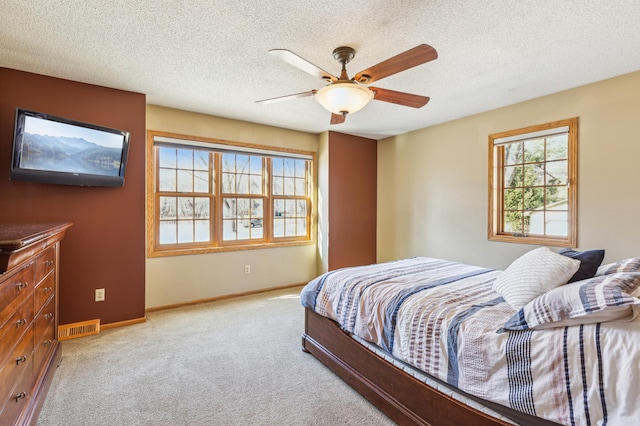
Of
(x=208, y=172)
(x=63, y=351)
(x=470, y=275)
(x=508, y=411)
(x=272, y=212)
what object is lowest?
(x=63, y=351)

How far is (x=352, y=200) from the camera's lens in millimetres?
5223

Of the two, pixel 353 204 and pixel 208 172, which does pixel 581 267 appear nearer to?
pixel 353 204

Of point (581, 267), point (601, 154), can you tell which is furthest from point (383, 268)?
point (601, 154)

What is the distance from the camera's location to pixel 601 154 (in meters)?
2.99

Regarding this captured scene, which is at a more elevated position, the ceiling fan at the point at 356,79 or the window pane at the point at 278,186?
the ceiling fan at the point at 356,79

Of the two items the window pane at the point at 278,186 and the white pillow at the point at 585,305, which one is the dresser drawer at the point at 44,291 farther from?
the window pane at the point at 278,186

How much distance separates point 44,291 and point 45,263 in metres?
0.20

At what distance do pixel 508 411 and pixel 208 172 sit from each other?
13.1ft

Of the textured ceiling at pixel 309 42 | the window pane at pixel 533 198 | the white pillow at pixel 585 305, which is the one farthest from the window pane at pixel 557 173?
the white pillow at pixel 585 305

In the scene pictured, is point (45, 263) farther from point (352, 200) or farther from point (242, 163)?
point (352, 200)

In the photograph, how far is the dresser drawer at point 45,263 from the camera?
6.56 ft

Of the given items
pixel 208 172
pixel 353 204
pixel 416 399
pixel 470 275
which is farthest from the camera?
pixel 353 204

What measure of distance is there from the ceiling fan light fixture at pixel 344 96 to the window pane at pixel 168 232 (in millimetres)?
2826

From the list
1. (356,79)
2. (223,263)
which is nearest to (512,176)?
(356,79)
